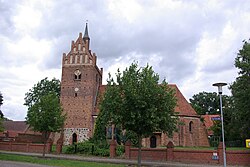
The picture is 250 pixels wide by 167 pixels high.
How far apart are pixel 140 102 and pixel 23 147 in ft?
75.3

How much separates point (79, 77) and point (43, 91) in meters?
17.7

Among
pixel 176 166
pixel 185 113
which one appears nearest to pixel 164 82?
pixel 176 166

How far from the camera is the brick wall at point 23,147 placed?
1312 inches

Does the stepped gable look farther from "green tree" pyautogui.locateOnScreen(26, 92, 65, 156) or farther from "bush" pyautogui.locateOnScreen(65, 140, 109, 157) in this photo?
"green tree" pyautogui.locateOnScreen(26, 92, 65, 156)

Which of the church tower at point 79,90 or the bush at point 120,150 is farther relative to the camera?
the church tower at point 79,90

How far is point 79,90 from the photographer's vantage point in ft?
141

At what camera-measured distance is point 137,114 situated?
61.2ft

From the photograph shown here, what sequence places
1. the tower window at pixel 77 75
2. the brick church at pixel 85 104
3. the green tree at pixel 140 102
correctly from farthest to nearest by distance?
the tower window at pixel 77 75, the brick church at pixel 85 104, the green tree at pixel 140 102

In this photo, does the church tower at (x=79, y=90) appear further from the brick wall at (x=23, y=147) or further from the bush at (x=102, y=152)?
the bush at (x=102, y=152)

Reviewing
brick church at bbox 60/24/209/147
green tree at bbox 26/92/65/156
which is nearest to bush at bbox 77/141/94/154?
green tree at bbox 26/92/65/156

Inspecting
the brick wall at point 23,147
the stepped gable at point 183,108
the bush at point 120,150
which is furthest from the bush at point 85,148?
the stepped gable at point 183,108

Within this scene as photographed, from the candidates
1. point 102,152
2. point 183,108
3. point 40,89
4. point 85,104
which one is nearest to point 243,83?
point 183,108

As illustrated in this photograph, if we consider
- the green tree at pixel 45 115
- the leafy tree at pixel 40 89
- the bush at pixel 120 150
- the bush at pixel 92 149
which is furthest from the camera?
the leafy tree at pixel 40 89

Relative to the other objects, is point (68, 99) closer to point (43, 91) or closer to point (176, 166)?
point (43, 91)
